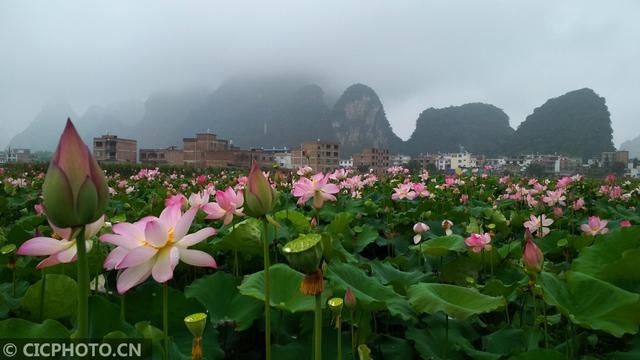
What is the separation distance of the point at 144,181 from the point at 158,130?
154m

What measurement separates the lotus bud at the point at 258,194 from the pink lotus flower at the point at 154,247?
0.45ft

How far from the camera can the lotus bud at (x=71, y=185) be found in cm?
45

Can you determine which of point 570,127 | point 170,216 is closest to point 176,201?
point 170,216

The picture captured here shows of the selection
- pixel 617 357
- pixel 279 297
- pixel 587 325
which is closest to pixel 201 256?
pixel 279 297

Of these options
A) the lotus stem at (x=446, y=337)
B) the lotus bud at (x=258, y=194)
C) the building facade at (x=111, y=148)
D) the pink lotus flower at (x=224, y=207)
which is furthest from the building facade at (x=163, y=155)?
the lotus bud at (x=258, y=194)

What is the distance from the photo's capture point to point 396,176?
5457 mm

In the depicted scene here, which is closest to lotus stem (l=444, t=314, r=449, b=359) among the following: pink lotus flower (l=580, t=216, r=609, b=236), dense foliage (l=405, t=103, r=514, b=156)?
pink lotus flower (l=580, t=216, r=609, b=236)

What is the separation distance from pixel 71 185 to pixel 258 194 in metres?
0.34

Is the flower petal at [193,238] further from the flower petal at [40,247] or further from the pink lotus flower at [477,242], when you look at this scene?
the pink lotus flower at [477,242]

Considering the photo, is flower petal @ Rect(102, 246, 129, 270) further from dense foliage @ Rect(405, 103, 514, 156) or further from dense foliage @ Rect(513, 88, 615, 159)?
dense foliage @ Rect(405, 103, 514, 156)

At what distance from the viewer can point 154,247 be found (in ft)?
2.06

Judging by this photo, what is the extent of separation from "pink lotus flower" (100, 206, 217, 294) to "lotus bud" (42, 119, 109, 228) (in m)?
0.14

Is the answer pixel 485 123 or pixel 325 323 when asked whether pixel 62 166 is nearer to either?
pixel 325 323

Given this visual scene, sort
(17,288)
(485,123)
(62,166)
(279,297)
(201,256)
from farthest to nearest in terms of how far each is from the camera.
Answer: (485,123) → (17,288) → (279,297) → (201,256) → (62,166)
